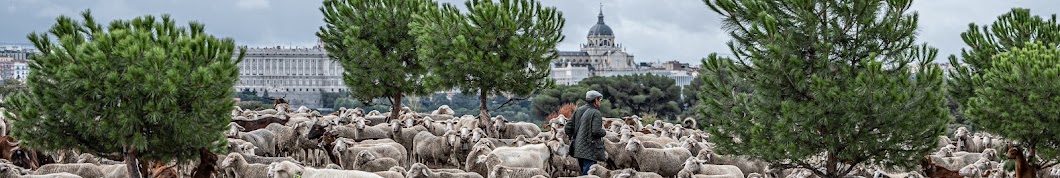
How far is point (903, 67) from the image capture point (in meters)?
18.1

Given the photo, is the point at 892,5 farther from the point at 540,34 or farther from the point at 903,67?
the point at 540,34

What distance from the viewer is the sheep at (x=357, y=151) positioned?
2248cm

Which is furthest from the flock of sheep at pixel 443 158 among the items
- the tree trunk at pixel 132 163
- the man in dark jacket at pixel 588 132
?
the tree trunk at pixel 132 163

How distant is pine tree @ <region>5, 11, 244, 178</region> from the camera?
16.2 m

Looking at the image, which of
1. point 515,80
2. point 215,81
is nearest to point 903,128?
point 215,81

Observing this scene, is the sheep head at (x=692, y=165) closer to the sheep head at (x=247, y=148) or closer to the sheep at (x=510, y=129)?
the sheep head at (x=247, y=148)

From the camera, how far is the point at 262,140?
2470 centimetres

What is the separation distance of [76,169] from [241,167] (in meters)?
1.96

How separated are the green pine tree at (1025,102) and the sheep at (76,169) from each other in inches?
443

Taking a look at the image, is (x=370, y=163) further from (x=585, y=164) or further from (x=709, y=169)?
(x=709, y=169)

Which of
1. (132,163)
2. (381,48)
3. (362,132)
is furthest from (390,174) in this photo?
(381,48)

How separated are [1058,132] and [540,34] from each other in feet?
33.4

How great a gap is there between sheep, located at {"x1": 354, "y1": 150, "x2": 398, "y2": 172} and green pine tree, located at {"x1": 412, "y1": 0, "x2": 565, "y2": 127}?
21.7ft

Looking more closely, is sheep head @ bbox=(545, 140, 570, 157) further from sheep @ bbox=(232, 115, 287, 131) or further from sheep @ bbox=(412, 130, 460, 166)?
sheep @ bbox=(232, 115, 287, 131)
